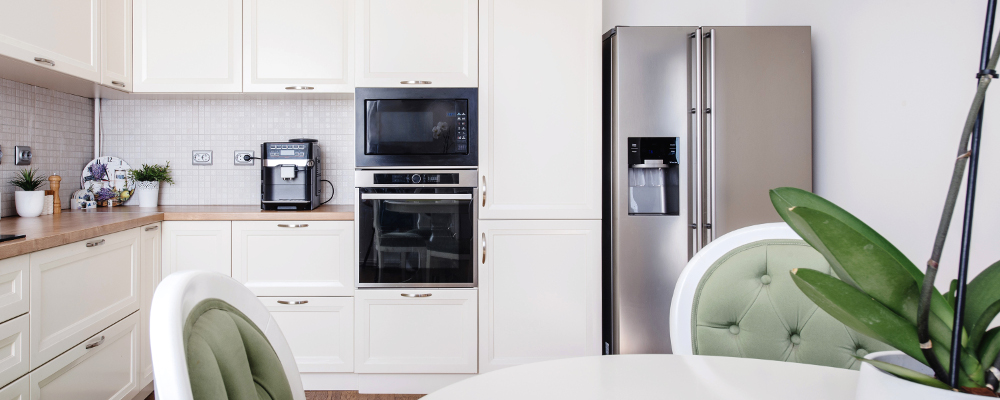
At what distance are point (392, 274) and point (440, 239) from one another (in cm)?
28

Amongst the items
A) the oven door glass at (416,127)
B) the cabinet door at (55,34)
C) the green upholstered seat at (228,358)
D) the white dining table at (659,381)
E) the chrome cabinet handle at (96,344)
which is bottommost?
the chrome cabinet handle at (96,344)

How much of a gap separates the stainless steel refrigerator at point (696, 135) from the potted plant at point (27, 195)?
99.6 inches

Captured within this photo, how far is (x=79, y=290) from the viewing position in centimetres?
185

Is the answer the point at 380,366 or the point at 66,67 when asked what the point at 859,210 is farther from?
the point at 66,67

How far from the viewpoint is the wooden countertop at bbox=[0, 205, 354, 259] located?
5.39 feet

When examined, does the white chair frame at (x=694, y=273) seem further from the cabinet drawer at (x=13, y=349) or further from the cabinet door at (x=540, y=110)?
the cabinet drawer at (x=13, y=349)

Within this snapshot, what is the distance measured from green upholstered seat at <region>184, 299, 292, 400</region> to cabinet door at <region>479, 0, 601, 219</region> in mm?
1751

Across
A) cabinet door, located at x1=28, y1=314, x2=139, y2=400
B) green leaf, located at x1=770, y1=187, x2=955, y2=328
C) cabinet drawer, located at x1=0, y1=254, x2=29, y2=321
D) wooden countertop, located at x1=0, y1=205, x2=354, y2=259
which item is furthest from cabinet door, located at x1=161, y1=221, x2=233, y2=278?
green leaf, located at x1=770, y1=187, x2=955, y2=328

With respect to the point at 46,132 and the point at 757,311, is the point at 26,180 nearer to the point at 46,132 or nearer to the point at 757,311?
the point at 46,132

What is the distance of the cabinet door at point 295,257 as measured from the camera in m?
2.44

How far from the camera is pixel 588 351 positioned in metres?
2.50

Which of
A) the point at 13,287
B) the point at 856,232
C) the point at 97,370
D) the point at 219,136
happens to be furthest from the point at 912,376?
the point at 219,136

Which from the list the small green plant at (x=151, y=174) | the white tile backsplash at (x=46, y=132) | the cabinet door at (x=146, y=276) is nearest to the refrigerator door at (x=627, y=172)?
the cabinet door at (x=146, y=276)

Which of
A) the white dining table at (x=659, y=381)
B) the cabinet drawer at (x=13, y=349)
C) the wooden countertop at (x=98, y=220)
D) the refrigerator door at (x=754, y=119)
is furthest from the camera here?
the refrigerator door at (x=754, y=119)
